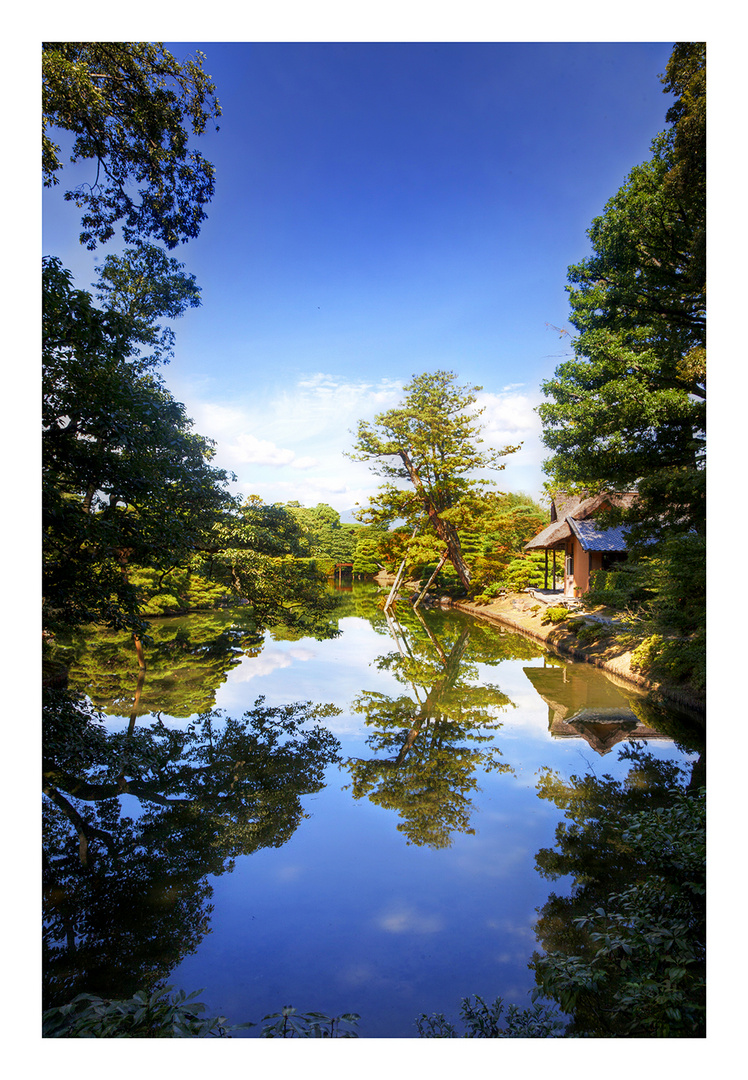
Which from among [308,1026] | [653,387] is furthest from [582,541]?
[308,1026]

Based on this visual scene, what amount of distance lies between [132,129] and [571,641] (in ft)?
34.2

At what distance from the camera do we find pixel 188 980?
2.40 metres

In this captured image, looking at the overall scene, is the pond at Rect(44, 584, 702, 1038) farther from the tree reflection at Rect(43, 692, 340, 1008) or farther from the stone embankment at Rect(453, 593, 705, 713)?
the stone embankment at Rect(453, 593, 705, 713)

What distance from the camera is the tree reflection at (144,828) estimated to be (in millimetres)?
2563

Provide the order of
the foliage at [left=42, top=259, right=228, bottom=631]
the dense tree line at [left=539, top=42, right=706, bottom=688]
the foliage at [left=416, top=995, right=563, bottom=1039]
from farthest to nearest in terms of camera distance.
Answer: the dense tree line at [left=539, top=42, right=706, bottom=688]
the foliage at [left=42, top=259, right=228, bottom=631]
the foliage at [left=416, top=995, right=563, bottom=1039]

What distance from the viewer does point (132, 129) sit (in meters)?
3.91

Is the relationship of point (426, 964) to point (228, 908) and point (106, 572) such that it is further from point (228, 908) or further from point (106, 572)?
point (106, 572)

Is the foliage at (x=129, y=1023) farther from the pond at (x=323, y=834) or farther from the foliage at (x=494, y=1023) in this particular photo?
the foliage at (x=494, y=1023)

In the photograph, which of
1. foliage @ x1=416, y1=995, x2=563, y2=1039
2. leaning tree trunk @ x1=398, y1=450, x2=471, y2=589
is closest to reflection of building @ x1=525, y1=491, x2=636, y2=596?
leaning tree trunk @ x1=398, y1=450, x2=471, y2=589

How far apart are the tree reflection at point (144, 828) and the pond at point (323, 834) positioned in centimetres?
1

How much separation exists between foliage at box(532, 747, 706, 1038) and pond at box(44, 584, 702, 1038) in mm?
141

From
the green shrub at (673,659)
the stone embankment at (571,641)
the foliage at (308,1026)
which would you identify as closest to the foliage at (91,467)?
the foliage at (308,1026)

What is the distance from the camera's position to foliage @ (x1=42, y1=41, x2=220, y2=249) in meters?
3.39
